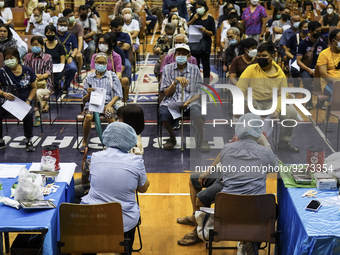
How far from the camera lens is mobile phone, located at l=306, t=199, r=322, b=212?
3.63 metres

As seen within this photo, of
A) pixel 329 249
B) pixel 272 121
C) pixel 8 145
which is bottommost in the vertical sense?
pixel 8 145

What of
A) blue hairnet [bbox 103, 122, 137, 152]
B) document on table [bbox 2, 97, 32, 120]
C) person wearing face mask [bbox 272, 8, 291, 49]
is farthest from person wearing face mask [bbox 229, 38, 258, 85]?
person wearing face mask [bbox 272, 8, 291, 49]

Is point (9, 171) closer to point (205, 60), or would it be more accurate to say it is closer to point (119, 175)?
point (119, 175)

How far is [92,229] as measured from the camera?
363 cm

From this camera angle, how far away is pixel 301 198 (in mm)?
3836

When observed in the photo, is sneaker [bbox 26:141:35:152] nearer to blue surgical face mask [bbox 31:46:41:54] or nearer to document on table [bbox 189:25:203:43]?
blue surgical face mask [bbox 31:46:41:54]

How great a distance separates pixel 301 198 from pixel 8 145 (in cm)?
498

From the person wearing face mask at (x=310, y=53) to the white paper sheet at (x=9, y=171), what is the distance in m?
5.84

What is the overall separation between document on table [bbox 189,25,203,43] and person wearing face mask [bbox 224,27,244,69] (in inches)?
34.8

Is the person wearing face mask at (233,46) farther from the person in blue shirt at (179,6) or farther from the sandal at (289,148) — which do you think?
the person in blue shirt at (179,6)

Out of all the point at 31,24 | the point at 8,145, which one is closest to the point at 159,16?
the point at 31,24

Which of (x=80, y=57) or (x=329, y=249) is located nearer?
(x=329, y=249)

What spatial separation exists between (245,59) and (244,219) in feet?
14.5

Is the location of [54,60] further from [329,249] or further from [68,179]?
[329,249]
